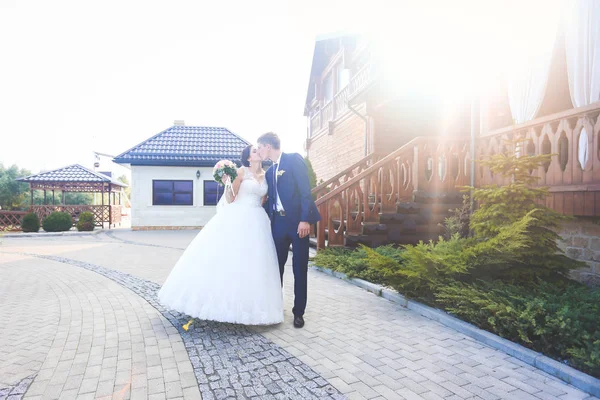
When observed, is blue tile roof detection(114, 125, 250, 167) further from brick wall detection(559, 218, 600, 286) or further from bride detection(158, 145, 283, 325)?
brick wall detection(559, 218, 600, 286)

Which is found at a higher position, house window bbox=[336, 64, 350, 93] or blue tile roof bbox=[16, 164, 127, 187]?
house window bbox=[336, 64, 350, 93]

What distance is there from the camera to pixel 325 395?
2.54 meters

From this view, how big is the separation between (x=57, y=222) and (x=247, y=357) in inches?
722

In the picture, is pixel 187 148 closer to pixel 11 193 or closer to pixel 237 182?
pixel 11 193

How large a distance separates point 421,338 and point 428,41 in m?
9.84

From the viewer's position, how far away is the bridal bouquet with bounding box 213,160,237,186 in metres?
4.15

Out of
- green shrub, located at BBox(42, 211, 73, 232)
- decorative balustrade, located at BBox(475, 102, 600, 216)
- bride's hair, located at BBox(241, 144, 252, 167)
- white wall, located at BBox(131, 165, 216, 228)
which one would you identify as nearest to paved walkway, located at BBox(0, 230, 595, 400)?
bride's hair, located at BBox(241, 144, 252, 167)

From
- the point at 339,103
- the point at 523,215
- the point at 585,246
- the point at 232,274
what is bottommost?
the point at 232,274

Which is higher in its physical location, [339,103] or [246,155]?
[339,103]

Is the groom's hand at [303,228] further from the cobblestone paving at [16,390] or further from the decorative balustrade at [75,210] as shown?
the decorative balustrade at [75,210]

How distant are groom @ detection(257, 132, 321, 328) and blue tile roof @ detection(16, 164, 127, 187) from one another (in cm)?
1983

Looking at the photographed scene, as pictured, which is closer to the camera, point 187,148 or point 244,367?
point 244,367

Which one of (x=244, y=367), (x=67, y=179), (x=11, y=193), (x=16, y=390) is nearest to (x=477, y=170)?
(x=244, y=367)

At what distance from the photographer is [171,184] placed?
1917 cm
